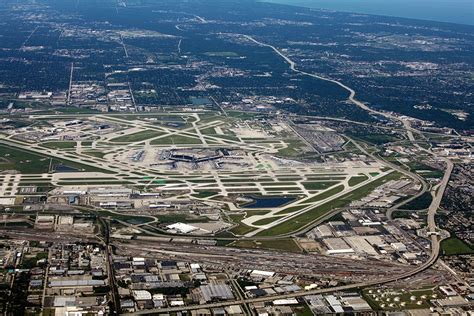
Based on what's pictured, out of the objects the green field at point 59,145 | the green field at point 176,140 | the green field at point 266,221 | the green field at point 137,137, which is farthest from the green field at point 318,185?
the green field at point 59,145

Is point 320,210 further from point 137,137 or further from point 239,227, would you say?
point 137,137

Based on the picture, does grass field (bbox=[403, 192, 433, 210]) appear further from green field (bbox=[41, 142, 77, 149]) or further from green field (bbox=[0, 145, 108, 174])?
green field (bbox=[41, 142, 77, 149])

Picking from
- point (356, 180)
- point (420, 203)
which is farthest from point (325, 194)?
point (420, 203)

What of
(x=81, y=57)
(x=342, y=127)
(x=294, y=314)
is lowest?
(x=81, y=57)

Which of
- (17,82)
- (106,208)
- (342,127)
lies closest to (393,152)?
(342,127)

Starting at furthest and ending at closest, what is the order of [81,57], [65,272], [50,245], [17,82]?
[81,57] → [17,82] → [50,245] → [65,272]

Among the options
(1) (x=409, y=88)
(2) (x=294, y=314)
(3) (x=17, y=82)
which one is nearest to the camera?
(2) (x=294, y=314)

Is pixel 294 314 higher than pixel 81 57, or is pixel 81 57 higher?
pixel 294 314

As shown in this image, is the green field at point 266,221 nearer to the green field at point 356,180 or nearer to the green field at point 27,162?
the green field at point 356,180

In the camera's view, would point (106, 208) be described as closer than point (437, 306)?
No

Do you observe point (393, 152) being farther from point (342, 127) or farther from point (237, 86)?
point (237, 86)

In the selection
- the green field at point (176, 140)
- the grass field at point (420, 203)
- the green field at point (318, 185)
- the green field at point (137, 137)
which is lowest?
the green field at point (137, 137)
